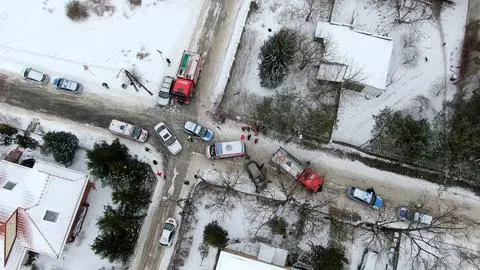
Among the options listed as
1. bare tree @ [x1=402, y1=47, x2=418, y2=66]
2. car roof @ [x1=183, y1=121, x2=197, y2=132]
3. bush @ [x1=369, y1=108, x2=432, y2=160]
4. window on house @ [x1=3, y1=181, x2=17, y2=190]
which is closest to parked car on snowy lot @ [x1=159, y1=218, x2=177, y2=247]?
car roof @ [x1=183, y1=121, x2=197, y2=132]

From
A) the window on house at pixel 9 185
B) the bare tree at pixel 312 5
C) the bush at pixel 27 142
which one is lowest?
the window on house at pixel 9 185

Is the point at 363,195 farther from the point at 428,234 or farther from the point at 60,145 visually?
the point at 60,145

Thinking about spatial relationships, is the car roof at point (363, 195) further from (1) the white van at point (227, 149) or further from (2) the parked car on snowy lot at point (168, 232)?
(2) the parked car on snowy lot at point (168, 232)

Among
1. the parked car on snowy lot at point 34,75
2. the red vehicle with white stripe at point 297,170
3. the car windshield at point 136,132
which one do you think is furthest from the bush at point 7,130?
the red vehicle with white stripe at point 297,170

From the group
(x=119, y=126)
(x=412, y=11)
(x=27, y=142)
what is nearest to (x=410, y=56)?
(x=412, y=11)

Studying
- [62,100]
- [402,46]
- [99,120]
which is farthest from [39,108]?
[402,46]

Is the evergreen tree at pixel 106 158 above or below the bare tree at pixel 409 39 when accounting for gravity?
below

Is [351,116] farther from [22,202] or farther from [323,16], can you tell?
[22,202]
